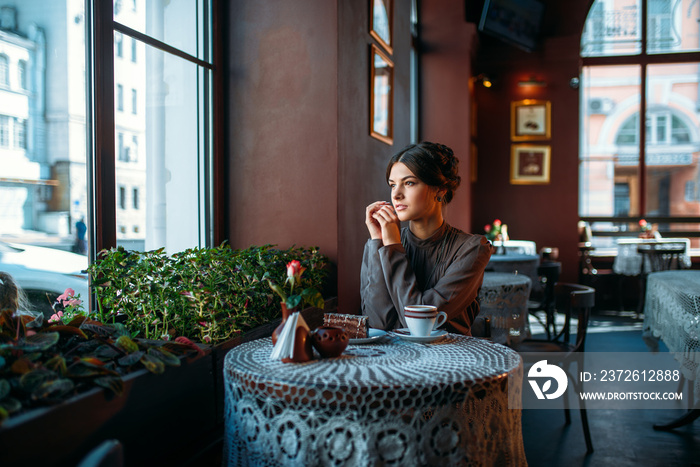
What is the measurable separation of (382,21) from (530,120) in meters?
5.09

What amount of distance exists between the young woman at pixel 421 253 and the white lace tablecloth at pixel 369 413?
51 centimetres

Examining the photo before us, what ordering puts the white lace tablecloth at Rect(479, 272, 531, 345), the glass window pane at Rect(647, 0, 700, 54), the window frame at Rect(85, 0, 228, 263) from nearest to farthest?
1. the window frame at Rect(85, 0, 228, 263)
2. the white lace tablecloth at Rect(479, 272, 531, 345)
3. the glass window pane at Rect(647, 0, 700, 54)

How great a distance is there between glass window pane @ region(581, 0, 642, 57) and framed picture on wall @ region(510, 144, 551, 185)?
1.72 metres

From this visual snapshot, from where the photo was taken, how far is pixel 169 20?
8.40 feet

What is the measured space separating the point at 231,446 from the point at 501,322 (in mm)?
2369

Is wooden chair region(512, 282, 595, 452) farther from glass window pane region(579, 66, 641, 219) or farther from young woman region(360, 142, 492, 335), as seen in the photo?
glass window pane region(579, 66, 641, 219)

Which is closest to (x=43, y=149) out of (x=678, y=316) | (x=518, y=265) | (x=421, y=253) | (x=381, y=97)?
(x=421, y=253)

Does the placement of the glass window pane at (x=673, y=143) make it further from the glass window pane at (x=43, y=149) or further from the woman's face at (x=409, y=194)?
the glass window pane at (x=43, y=149)

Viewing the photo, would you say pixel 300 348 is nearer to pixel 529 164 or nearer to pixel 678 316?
pixel 678 316

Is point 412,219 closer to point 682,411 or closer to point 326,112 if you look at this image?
point 326,112

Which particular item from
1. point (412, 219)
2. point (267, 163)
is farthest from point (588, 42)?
point (412, 219)

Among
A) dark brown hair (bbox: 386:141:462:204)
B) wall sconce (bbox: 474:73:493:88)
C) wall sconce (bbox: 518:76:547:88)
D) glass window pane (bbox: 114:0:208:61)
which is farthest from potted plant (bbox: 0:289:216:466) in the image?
wall sconce (bbox: 518:76:547:88)

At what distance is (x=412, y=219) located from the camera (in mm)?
1937

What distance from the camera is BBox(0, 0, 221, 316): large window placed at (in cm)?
182
